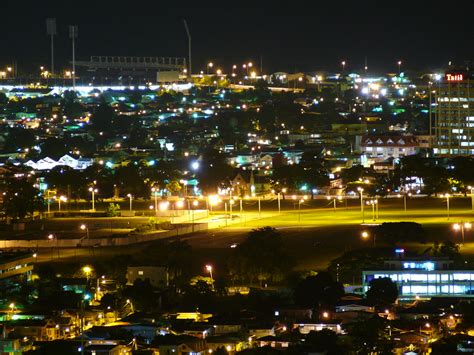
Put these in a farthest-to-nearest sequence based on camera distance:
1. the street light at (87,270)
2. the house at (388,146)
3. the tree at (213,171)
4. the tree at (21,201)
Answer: the house at (388,146) < the tree at (213,171) < the tree at (21,201) < the street light at (87,270)

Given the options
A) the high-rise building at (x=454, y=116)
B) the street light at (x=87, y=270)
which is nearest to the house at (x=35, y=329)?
the street light at (x=87, y=270)

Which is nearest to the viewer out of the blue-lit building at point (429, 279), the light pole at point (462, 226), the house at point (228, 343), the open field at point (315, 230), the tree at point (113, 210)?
the house at point (228, 343)

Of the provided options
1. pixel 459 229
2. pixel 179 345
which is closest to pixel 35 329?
pixel 179 345

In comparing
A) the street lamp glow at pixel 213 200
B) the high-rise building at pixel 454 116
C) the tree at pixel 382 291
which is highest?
the high-rise building at pixel 454 116

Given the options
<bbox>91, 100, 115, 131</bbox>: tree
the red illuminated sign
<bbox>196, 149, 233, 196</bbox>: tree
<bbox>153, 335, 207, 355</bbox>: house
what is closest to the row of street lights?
<bbox>153, 335, 207, 355</bbox>: house

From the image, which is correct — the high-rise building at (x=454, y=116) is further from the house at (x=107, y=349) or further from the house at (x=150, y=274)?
the house at (x=107, y=349)

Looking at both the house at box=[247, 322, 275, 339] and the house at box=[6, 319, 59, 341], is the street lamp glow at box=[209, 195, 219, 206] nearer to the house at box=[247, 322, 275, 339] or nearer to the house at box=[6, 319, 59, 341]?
the house at box=[6, 319, 59, 341]
